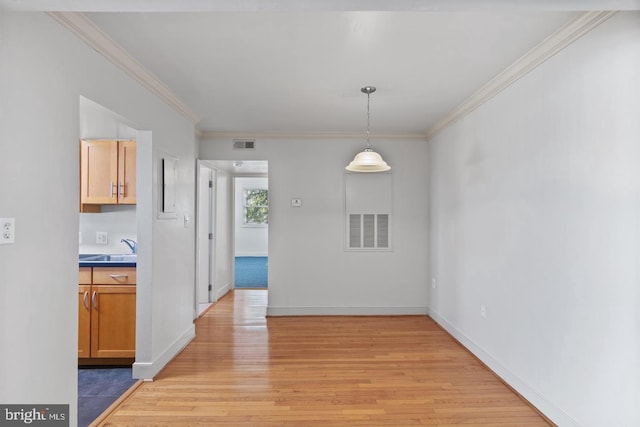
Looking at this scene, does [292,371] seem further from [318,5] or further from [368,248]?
[318,5]

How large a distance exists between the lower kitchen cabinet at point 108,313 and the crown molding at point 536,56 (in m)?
3.54

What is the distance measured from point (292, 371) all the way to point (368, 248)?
2.22 metres

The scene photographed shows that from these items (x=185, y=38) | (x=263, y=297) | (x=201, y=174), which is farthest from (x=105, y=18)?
(x=263, y=297)

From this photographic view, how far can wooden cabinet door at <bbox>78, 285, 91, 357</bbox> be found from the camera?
10.4 ft

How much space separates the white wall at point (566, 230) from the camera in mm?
1837

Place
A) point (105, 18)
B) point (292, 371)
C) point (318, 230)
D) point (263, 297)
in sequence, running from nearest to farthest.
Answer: point (105, 18)
point (292, 371)
point (318, 230)
point (263, 297)

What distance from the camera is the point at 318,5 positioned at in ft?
4.97

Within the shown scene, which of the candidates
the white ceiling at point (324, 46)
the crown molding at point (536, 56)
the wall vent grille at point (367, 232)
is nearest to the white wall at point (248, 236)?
the wall vent grille at point (367, 232)

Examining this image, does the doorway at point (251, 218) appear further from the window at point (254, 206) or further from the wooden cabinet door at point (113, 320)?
the wooden cabinet door at point (113, 320)

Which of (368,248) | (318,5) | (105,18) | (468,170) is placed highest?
(105,18)

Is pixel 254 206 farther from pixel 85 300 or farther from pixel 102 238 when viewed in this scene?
pixel 85 300

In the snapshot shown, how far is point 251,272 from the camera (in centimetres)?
875

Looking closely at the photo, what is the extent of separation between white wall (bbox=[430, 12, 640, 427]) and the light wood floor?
0.37 metres

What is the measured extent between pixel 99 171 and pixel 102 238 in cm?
82
